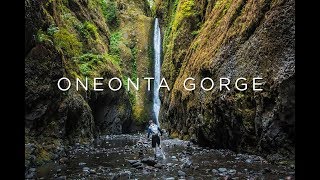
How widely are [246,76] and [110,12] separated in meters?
35.8

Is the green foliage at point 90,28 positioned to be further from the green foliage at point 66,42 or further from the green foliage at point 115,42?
the green foliage at point 115,42

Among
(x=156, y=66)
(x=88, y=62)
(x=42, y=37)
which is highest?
(x=156, y=66)

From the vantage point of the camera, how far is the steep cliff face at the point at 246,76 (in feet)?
36.2

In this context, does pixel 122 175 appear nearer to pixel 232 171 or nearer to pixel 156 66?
pixel 232 171

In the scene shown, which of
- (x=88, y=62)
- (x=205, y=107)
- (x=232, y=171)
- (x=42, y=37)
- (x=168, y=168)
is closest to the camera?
(x=232, y=171)

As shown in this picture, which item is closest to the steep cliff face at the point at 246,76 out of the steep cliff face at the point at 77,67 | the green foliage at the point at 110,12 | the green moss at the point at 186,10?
the green moss at the point at 186,10

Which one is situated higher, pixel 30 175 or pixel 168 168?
pixel 30 175

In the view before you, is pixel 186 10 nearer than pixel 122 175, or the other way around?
pixel 122 175

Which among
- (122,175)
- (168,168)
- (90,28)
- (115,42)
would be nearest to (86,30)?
(90,28)

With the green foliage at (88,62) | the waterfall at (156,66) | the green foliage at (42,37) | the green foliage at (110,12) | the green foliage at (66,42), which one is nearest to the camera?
the green foliage at (42,37)

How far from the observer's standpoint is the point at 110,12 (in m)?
46.3

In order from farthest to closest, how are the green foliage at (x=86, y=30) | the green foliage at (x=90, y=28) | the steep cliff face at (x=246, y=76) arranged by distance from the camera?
the green foliage at (x=90, y=28)
the green foliage at (x=86, y=30)
the steep cliff face at (x=246, y=76)
